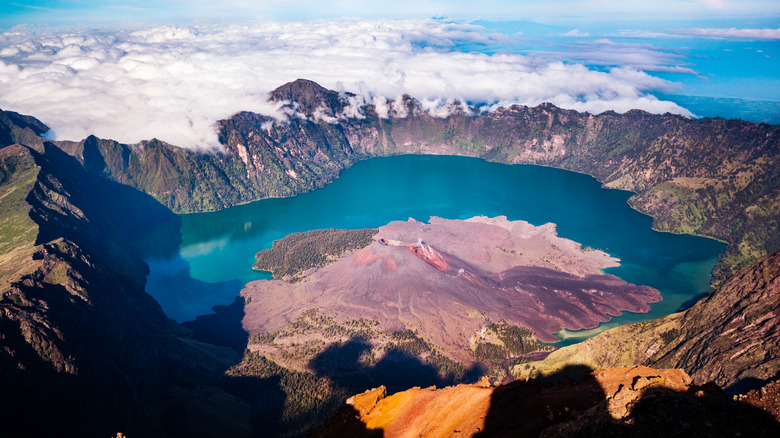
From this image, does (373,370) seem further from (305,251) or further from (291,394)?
(305,251)

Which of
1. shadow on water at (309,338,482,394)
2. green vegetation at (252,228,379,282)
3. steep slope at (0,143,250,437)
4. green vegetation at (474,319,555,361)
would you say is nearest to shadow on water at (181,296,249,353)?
steep slope at (0,143,250,437)

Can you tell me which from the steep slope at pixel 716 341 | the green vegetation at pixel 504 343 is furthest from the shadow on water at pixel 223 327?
the steep slope at pixel 716 341

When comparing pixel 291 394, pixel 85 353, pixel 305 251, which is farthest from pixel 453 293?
pixel 85 353

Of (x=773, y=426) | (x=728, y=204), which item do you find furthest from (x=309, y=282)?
(x=728, y=204)

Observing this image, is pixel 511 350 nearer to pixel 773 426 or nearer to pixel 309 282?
pixel 309 282

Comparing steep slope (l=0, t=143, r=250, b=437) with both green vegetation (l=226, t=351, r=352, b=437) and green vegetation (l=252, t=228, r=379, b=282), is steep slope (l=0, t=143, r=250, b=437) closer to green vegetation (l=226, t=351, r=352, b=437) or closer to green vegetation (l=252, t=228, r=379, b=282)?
green vegetation (l=226, t=351, r=352, b=437)

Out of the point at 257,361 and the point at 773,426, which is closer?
the point at 773,426
